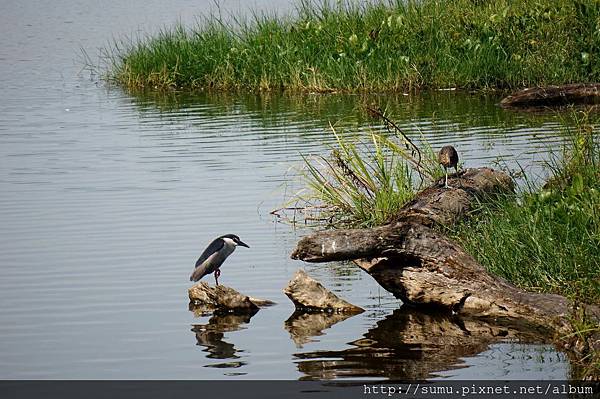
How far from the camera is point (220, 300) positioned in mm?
9734

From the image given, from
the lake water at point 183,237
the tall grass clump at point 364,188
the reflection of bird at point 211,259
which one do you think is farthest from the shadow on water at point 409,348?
the tall grass clump at point 364,188

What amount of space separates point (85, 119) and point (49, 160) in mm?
3859

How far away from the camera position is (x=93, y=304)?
9922mm

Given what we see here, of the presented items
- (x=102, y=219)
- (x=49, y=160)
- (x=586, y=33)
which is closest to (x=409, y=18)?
(x=586, y=33)

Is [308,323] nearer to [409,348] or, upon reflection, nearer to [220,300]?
[220,300]

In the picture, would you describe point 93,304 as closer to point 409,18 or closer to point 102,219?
point 102,219

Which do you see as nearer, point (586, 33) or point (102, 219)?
point (102, 219)

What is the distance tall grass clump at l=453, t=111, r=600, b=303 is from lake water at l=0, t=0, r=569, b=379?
0.62 meters

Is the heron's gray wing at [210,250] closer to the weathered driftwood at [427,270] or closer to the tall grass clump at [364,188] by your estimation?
the weathered driftwood at [427,270]

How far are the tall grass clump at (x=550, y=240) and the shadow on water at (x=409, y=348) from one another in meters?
0.48

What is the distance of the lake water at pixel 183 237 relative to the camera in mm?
8391

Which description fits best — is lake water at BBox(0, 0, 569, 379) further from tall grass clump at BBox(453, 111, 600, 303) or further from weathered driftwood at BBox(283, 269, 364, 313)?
tall grass clump at BBox(453, 111, 600, 303)

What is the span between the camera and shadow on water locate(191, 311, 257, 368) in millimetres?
8516

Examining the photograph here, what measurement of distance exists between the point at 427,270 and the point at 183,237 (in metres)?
3.54
